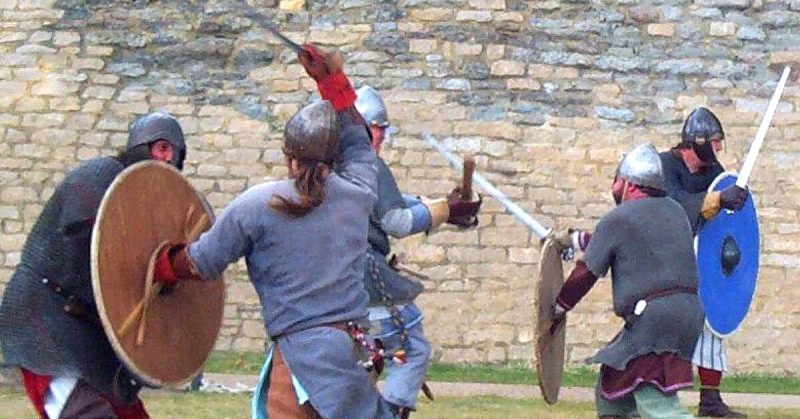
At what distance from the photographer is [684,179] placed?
26.5 feet

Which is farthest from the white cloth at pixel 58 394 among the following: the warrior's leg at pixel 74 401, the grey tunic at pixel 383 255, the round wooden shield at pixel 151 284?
the grey tunic at pixel 383 255

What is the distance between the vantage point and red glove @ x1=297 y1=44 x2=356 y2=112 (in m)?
4.94

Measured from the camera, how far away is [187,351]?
16.8 ft

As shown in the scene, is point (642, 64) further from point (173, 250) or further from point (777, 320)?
point (173, 250)

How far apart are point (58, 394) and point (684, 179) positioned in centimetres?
392

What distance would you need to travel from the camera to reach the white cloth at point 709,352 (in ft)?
27.1

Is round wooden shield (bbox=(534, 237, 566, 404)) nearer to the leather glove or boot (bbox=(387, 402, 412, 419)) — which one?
boot (bbox=(387, 402, 412, 419))

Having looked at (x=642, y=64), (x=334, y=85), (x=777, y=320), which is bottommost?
(x=777, y=320)

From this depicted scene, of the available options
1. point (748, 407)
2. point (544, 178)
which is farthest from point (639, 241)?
point (544, 178)

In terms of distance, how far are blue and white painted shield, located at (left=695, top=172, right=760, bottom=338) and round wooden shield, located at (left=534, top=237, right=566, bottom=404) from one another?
1.02 m

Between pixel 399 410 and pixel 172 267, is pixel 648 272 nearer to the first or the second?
pixel 399 410

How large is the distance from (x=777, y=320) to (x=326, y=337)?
724cm

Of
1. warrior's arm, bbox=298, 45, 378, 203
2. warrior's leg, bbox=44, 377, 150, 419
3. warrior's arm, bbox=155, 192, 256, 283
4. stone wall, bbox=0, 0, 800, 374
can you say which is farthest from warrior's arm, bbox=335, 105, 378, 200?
stone wall, bbox=0, 0, 800, 374

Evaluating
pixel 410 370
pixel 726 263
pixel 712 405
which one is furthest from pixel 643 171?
pixel 712 405
